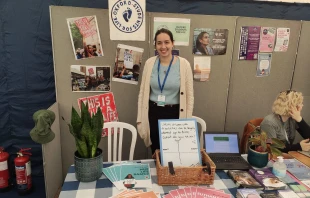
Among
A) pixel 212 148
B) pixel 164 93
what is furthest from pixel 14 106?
pixel 212 148

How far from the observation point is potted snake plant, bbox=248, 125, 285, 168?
144cm

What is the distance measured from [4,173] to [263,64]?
3050 millimetres

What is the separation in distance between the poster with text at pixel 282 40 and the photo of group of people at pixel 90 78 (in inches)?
76.2

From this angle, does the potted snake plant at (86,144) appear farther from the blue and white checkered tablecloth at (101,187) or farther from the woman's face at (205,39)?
the woman's face at (205,39)

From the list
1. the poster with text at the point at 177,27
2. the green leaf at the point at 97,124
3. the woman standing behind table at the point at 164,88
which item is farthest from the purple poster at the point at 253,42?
the green leaf at the point at 97,124

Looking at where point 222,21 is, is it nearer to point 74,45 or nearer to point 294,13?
point 294,13

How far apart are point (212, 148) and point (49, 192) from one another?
5.03 ft

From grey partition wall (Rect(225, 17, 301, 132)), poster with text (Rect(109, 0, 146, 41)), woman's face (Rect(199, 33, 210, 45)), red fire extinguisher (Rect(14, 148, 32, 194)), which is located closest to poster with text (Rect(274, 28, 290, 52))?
grey partition wall (Rect(225, 17, 301, 132))

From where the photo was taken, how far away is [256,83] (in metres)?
2.82

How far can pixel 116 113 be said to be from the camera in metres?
2.60

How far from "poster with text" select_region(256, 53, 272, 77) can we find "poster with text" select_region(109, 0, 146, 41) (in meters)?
1.38

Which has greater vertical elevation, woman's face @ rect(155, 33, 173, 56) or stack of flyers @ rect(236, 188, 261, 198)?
woman's face @ rect(155, 33, 173, 56)

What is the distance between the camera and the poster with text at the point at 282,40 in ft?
8.98

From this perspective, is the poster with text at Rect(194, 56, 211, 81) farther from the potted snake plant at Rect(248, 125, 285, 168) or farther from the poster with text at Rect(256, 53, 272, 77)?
the potted snake plant at Rect(248, 125, 285, 168)
